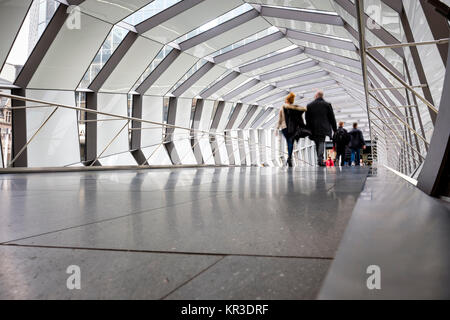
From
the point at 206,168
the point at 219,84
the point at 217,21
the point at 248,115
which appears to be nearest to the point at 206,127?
the point at 219,84

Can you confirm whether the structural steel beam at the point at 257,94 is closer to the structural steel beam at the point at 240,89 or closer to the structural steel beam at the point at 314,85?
the structural steel beam at the point at 240,89

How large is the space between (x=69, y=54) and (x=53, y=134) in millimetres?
2271

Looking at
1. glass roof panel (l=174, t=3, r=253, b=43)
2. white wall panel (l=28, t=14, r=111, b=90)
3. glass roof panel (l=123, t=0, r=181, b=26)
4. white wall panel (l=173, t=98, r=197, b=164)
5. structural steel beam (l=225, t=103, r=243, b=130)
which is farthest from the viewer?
structural steel beam (l=225, t=103, r=243, b=130)

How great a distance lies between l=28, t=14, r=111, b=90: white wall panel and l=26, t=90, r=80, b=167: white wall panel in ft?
1.02

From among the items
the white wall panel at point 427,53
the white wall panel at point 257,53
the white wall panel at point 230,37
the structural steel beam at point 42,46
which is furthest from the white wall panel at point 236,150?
the white wall panel at point 427,53

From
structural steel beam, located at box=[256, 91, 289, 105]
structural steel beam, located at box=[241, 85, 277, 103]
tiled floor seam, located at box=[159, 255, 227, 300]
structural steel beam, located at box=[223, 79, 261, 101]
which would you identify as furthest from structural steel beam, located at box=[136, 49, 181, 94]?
tiled floor seam, located at box=[159, 255, 227, 300]

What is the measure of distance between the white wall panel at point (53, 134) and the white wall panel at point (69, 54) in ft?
1.02

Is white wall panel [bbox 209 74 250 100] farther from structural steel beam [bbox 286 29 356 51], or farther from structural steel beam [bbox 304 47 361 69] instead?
structural steel beam [bbox 286 29 356 51]

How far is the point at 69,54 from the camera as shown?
8.84 meters

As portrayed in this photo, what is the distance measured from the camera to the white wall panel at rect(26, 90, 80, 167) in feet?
29.6

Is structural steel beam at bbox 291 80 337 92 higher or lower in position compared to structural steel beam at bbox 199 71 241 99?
higher

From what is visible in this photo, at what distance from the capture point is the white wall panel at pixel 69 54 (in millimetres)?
8398

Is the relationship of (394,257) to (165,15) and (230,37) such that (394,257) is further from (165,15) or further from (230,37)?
(230,37)

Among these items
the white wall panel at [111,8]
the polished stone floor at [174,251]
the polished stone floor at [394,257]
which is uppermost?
the white wall panel at [111,8]
